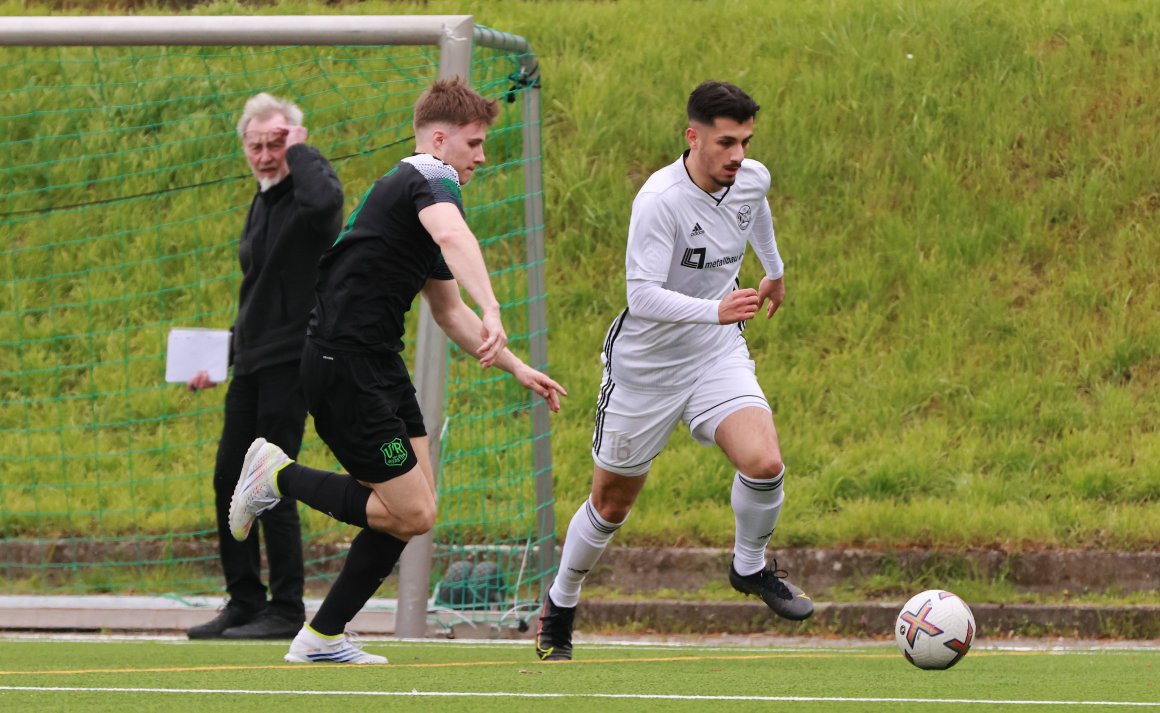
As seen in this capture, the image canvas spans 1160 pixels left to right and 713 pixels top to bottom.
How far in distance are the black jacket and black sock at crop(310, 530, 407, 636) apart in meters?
1.65

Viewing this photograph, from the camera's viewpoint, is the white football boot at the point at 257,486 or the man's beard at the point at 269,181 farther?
the man's beard at the point at 269,181

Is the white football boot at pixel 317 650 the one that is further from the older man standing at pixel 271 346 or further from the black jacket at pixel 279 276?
the black jacket at pixel 279 276

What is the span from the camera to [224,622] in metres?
7.47

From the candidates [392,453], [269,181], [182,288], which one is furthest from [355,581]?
[182,288]

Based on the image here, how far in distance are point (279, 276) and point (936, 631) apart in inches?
134

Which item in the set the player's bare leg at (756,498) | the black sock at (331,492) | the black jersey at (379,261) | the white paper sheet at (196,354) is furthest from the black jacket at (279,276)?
the player's bare leg at (756,498)

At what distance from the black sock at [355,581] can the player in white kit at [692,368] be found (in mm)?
923

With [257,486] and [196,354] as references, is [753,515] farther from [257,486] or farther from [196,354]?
[196,354]

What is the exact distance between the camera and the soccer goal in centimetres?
841

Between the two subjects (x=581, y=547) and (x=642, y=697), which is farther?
(x=581, y=547)

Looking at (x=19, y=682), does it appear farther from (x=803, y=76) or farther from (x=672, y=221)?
(x=803, y=76)

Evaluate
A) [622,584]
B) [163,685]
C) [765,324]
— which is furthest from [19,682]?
[765,324]

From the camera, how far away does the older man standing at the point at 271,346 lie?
23.9 ft

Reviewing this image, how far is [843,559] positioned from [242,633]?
3.44m
